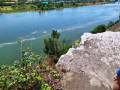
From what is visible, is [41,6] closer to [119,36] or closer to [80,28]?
[80,28]

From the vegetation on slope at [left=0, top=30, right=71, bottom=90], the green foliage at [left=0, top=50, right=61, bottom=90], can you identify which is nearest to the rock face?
the vegetation on slope at [left=0, top=30, right=71, bottom=90]

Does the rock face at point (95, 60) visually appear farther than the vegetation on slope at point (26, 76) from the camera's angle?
Yes

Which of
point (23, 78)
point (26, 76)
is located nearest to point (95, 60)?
point (26, 76)

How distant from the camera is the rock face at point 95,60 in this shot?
3.57m

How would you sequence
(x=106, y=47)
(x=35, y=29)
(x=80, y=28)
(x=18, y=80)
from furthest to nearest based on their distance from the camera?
(x=80, y=28) → (x=35, y=29) → (x=106, y=47) → (x=18, y=80)

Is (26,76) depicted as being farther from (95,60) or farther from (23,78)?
(95,60)

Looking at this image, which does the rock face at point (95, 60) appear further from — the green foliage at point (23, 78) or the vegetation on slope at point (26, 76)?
the green foliage at point (23, 78)

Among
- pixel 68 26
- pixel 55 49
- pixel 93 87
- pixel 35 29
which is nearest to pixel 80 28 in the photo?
pixel 68 26

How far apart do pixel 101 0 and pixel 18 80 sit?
320ft

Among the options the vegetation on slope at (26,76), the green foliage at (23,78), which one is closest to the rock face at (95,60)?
the vegetation on slope at (26,76)

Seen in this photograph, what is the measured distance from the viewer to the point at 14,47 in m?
17.5

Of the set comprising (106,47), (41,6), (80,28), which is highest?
(41,6)

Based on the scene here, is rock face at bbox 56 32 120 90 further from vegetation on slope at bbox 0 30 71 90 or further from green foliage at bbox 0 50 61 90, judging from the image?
green foliage at bbox 0 50 61 90

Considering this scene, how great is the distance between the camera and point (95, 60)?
4312mm
